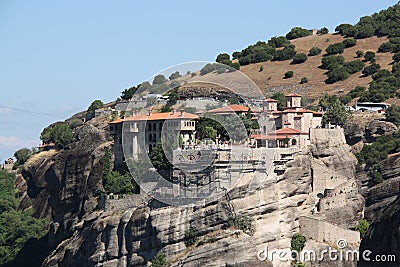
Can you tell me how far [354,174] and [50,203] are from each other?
105 feet

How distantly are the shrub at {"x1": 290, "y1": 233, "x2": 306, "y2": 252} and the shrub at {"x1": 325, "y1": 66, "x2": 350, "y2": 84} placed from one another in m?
47.2

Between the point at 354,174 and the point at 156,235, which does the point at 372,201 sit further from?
the point at 156,235

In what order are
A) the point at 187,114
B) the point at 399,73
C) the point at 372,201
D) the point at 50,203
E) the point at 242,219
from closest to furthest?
1. the point at 242,219
2. the point at 372,201
3. the point at 187,114
4. the point at 50,203
5. the point at 399,73

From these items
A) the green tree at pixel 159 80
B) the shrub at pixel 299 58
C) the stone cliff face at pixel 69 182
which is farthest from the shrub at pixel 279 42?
the green tree at pixel 159 80

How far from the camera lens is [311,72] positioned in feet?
392

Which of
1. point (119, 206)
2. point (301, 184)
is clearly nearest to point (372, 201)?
point (301, 184)

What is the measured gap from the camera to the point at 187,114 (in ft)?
271

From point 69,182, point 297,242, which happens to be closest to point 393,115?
point 297,242

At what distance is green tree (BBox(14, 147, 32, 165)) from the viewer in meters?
114

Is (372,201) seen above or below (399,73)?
below

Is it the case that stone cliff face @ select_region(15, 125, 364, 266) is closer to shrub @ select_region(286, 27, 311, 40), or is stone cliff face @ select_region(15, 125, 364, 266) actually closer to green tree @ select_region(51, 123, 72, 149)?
green tree @ select_region(51, 123, 72, 149)

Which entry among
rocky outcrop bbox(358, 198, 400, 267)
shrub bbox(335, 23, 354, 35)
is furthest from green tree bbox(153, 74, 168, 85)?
rocky outcrop bbox(358, 198, 400, 267)

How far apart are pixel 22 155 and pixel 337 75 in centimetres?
3231

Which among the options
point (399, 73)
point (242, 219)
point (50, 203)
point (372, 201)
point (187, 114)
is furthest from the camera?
point (399, 73)
